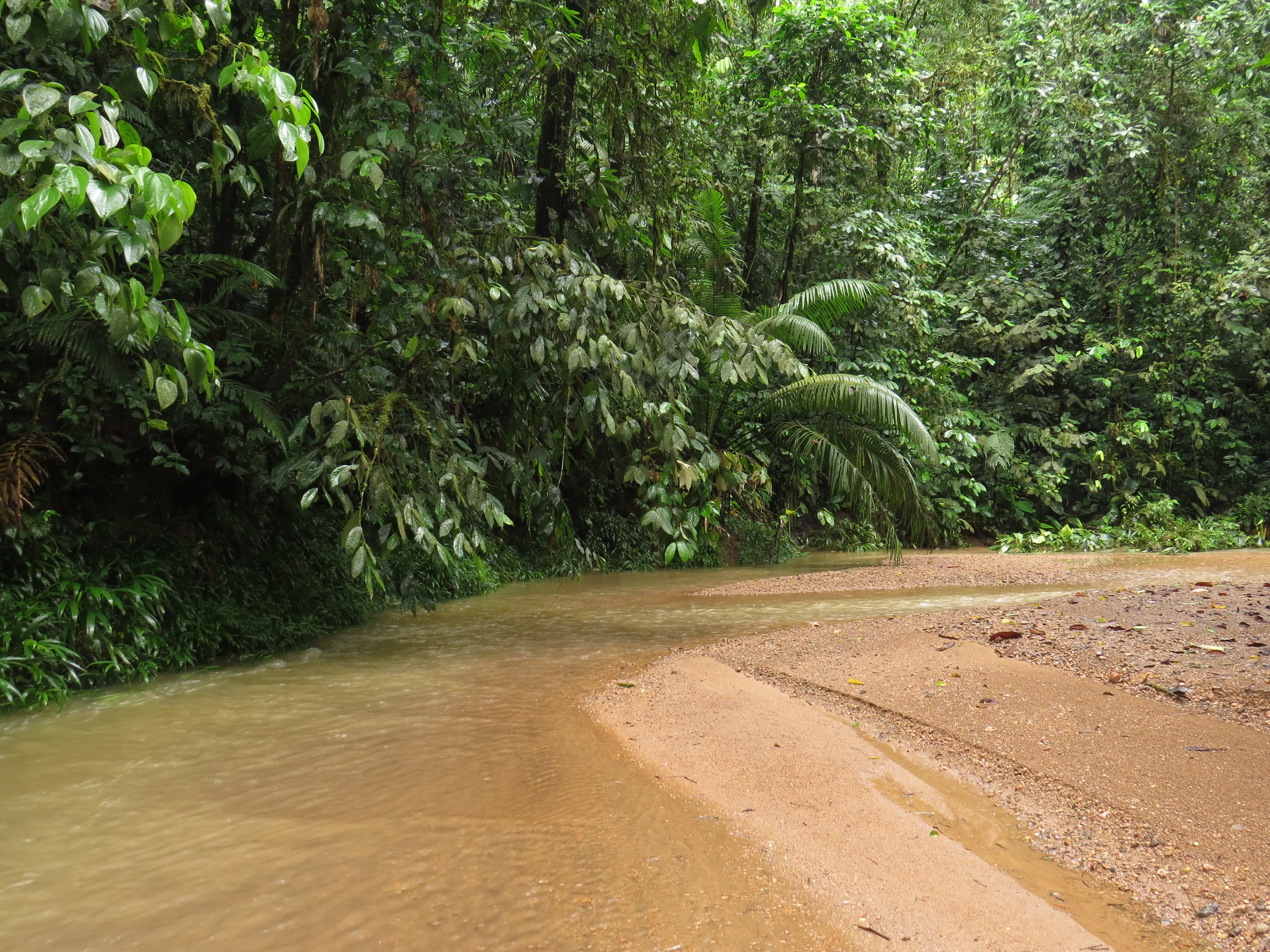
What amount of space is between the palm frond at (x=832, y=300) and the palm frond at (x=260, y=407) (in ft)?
19.9

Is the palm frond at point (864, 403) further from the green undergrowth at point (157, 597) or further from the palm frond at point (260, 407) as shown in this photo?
the palm frond at point (260, 407)

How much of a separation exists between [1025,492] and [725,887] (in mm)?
11284

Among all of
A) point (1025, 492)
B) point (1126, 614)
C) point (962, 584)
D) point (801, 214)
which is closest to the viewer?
point (1126, 614)

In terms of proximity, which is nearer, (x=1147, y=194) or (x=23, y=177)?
(x=23, y=177)

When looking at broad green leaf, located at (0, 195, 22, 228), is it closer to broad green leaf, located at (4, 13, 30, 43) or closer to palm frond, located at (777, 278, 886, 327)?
broad green leaf, located at (4, 13, 30, 43)

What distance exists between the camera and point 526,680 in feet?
12.1

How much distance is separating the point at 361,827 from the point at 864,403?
278 inches

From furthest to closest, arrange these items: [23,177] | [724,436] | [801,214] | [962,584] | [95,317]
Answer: [801,214] < [724,436] < [962,584] < [95,317] < [23,177]

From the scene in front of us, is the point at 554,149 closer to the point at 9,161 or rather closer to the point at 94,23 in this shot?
the point at 94,23

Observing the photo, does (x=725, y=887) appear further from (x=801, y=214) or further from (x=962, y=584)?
(x=801, y=214)

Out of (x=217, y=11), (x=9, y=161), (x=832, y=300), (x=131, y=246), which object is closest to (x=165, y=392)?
(x=131, y=246)

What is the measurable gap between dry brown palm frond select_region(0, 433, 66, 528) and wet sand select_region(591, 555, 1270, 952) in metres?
2.64

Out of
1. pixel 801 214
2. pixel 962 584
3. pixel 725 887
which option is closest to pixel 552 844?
pixel 725 887

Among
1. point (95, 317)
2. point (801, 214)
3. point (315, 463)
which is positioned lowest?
point (315, 463)
